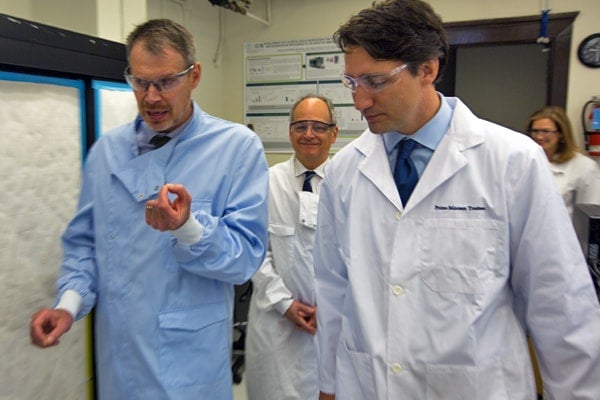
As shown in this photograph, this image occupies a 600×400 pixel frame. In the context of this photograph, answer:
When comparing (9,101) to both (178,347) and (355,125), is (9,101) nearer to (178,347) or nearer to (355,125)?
(178,347)

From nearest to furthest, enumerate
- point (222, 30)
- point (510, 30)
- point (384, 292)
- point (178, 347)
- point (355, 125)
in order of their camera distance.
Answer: point (384, 292), point (178, 347), point (510, 30), point (355, 125), point (222, 30)

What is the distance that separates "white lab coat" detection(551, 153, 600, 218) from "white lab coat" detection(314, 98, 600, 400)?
1.92 m

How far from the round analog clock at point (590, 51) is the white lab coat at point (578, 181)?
0.63m

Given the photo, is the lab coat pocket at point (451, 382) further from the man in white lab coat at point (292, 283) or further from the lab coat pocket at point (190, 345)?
the man in white lab coat at point (292, 283)

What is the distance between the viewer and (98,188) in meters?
1.32

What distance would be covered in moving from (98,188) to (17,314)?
0.40 meters

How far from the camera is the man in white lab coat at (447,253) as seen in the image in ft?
3.17

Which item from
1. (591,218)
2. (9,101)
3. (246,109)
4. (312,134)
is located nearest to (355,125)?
(246,109)

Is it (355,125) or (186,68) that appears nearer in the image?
(186,68)

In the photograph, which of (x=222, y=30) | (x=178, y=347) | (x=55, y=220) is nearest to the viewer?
(x=178, y=347)

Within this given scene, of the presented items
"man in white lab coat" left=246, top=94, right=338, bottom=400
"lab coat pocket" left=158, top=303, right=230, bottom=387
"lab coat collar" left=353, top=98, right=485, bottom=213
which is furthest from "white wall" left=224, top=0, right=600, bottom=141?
"lab coat pocket" left=158, top=303, right=230, bottom=387

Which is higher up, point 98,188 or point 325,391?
point 98,188

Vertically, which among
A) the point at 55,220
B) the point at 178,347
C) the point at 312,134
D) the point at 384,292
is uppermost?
the point at 312,134

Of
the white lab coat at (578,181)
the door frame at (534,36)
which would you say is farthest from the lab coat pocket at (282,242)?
the door frame at (534,36)
